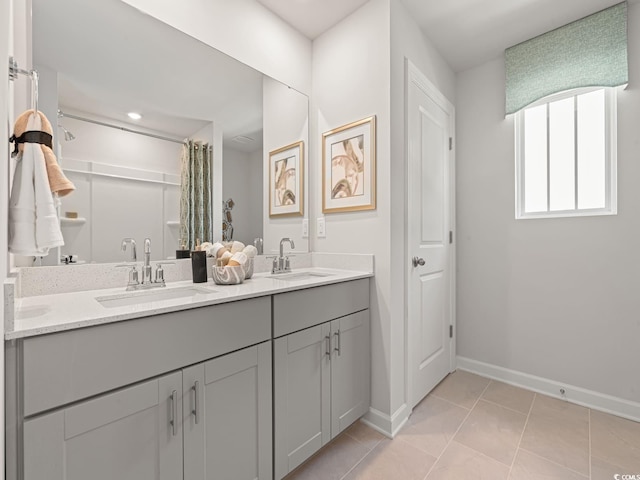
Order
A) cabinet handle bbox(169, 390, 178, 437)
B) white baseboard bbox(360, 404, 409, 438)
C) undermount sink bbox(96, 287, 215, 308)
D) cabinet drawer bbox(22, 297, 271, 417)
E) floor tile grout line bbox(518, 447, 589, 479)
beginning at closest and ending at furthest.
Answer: cabinet drawer bbox(22, 297, 271, 417) → cabinet handle bbox(169, 390, 178, 437) → undermount sink bbox(96, 287, 215, 308) → floor tile grout line bbox(518, 447, 589, 479) → white baseboard bbox(360, 404, 409, 438)

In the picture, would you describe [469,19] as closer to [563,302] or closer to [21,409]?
[563,302]

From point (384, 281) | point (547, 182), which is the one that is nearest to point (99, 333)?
point (384, 281)

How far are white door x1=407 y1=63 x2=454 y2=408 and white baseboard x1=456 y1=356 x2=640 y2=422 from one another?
0.24m

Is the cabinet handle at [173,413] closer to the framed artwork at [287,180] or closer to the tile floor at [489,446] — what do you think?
the tile floor at [489,446]

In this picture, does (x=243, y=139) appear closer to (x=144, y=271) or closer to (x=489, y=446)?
(x=144, y=271)

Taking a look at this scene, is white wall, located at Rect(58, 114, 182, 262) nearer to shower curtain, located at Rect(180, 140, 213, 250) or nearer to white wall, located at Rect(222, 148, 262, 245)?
shower curtain, located at Rect(180, 140, 213, 250)

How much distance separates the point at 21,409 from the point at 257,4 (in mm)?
2174

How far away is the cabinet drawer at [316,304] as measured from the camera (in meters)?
1.31

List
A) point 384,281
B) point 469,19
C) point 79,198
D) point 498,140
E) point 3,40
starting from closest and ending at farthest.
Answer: point 3,40 → point 79,198 → point 384,281 → point 469,19 → point 498,140

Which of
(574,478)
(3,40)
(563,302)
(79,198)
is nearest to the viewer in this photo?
(3,40)

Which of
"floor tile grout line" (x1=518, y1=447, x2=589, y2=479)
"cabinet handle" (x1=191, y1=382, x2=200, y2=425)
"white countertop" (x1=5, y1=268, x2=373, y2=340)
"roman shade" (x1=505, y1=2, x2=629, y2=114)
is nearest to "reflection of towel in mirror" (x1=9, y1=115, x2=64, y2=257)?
"white countertop" (x1=5, y1=268, x2=373, y2=340)

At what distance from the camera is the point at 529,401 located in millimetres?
2062

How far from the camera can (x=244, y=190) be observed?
1876mm

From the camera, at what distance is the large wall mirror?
122cm
